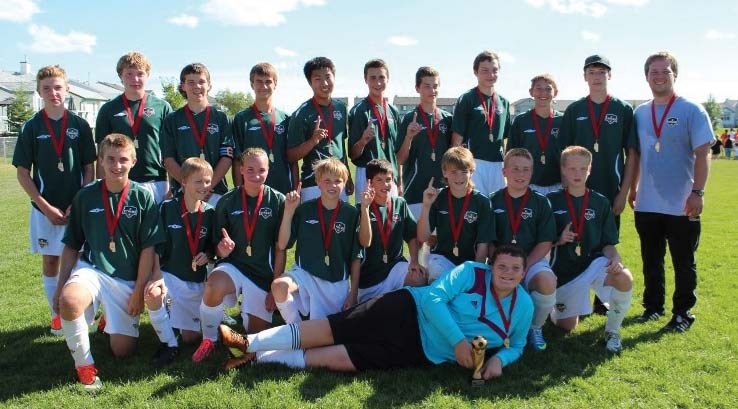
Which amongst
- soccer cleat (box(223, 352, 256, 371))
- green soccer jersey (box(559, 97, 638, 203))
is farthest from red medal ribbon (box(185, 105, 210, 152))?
green soccer jersey (box(559, 97, 638, 203))

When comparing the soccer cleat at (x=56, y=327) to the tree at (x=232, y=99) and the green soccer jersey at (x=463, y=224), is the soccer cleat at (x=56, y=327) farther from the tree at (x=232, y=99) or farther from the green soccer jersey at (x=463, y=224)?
the tree at (x=232, y=99)

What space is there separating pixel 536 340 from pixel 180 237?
3203 millimetres

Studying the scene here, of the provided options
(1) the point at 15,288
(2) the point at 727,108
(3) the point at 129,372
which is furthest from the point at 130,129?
(2) the point at 727,108

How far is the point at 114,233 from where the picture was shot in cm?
471

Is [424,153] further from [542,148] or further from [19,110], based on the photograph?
[19,110]

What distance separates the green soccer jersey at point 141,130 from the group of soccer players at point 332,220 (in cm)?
2

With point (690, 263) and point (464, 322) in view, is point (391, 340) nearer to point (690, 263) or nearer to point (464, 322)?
point (464, 322)

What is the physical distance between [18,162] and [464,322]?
168 inches

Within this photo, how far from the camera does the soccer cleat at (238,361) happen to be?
14.4 feet

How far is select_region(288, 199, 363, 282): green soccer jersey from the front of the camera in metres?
5.09

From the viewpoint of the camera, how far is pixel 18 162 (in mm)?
5352

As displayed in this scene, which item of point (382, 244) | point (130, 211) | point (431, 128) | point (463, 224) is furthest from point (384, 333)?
point (431, 128)

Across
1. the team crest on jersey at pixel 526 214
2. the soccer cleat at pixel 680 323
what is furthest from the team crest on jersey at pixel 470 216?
the soccer cleat at pixel 680 323

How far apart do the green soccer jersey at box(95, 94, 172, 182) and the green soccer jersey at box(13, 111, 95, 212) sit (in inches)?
10.8
